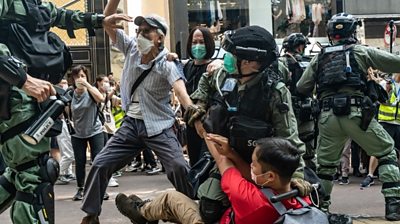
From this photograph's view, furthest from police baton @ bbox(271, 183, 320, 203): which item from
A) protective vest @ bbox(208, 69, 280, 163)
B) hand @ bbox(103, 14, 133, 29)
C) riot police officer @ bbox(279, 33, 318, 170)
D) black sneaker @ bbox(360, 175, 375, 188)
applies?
black sneaker @ bbox(360, 175, 375, 188)

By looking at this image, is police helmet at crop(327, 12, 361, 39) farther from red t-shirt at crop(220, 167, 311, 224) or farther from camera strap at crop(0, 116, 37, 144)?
camera strap at crop(0, 116, 37, 144)

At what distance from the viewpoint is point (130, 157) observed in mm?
5660

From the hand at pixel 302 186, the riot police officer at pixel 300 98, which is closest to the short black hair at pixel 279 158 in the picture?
the hand at pixel 302 186

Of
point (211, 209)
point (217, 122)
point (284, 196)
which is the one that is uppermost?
point (217, 122)

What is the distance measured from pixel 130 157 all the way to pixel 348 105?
203cm

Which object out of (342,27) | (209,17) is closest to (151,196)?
(342,27)

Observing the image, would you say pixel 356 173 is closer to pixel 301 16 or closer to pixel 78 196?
pixel 78 196

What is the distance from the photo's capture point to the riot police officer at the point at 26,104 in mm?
4293

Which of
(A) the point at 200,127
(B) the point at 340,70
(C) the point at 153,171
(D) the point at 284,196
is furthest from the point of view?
(C) the point at 153,171

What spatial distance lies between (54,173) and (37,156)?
0.16 metres

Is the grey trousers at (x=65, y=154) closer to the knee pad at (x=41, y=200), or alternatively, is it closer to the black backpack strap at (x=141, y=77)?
the black backpack strap at (x=141, y=77)

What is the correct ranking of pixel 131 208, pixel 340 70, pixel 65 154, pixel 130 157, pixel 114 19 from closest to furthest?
pixel 114 19
pixel 131 208
pixel 130 157
pixel 340 70
pixel 65 154

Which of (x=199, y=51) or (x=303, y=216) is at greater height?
(x=199, y=51)

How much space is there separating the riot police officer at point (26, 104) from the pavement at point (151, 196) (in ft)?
6.76
